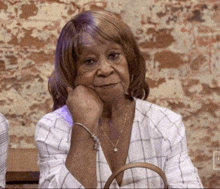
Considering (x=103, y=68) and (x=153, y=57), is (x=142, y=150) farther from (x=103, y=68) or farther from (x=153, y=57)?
(x=153, y=57)

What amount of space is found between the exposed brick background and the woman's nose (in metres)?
0.98

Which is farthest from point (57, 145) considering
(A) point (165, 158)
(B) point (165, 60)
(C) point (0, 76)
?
(B) point (165, 60)

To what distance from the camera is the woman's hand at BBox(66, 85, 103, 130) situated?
1287 millimetres

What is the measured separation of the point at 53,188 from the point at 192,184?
0.50 m

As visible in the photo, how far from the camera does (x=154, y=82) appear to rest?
2.33 metres

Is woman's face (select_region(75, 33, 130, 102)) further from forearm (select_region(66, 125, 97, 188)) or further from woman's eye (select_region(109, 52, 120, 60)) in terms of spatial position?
forearm (select_region(66, 125, 97, 188))

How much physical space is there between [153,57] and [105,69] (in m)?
1.08

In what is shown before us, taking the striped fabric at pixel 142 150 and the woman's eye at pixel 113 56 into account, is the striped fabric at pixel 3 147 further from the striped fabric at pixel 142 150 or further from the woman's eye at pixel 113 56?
the woman's eye at pixel 113 56

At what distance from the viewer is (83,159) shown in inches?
47.6

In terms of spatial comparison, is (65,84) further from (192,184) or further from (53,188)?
(192,184)

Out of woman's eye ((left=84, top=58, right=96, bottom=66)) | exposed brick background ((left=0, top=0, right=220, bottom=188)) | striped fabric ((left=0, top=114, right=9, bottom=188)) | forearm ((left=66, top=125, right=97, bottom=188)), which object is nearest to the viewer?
forearm ((left=66, top=125, right=97, bottom=188))

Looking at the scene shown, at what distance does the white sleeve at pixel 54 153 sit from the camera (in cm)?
120

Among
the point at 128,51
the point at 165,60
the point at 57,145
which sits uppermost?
the point at 128,51

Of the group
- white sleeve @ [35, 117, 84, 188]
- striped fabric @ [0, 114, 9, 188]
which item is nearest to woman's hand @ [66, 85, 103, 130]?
white sleeve @ [35, 117, 84, 188]
